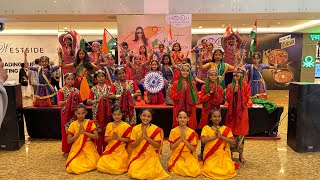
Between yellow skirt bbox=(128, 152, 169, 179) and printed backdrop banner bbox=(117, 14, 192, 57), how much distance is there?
167 inches

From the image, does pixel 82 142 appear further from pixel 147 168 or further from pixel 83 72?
pixel 83 72

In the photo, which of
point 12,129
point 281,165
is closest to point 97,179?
point 12,129

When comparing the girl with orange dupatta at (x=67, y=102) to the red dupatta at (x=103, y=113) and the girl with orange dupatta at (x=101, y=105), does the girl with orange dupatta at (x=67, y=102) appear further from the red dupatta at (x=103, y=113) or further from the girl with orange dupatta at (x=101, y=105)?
the red dupatta at (x=103, y=113)

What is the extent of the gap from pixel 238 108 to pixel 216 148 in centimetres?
58

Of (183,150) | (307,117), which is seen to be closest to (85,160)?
(183,150)

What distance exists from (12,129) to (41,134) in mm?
587

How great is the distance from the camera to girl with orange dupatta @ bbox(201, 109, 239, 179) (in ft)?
10.7

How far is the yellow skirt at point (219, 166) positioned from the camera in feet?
10.5

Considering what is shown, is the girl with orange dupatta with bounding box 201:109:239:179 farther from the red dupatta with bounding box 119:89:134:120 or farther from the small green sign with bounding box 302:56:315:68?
the small green sign with bounding box 302:56:315:68

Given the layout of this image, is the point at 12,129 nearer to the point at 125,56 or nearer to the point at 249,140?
the point at 125,56

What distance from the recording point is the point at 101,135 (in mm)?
3727

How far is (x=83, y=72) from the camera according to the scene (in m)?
4.66

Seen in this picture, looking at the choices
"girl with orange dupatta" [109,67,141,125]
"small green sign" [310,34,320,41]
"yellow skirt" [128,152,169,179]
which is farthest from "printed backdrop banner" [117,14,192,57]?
"small green sign" [310,34,320,41]

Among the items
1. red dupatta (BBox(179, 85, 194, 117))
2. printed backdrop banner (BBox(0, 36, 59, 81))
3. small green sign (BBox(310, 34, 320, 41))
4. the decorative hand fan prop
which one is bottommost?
red dupatta (BBox(179, 85, 194, 117))
